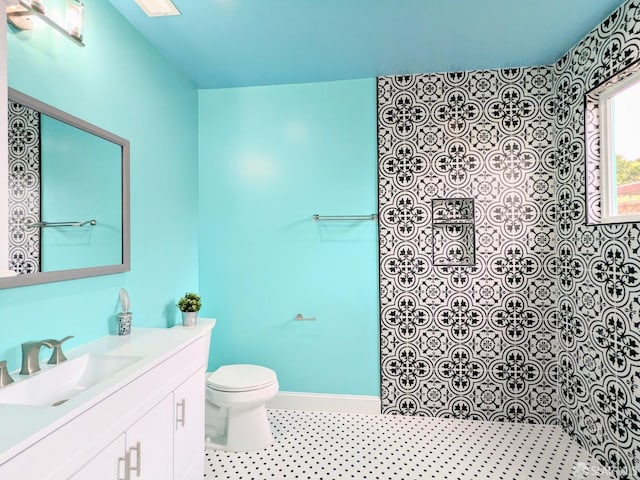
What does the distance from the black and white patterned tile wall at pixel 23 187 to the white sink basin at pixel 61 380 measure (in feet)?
1.29

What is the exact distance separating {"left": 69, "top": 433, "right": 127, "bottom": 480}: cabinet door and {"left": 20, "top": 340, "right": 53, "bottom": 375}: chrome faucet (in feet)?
1.37

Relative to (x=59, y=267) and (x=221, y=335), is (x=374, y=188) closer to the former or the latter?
(x=221, y=335)

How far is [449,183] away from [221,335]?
2046 millimetres

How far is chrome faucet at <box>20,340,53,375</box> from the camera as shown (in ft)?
4.44

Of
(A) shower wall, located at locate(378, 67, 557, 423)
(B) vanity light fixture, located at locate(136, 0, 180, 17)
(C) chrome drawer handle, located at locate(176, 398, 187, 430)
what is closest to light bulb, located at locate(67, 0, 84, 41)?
(B) vanity light fixture, located at locate(136, 0, 180, 17)

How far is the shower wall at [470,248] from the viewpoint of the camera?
262 cm

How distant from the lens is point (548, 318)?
261cm

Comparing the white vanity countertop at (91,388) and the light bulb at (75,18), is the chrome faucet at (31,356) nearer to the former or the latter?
the white vanity countertop at (91,388)

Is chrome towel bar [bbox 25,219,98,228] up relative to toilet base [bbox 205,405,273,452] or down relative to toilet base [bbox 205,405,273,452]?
up

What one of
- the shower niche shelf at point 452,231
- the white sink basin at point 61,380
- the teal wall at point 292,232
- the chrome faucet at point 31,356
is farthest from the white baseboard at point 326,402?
the chrome faucet at point 31,356

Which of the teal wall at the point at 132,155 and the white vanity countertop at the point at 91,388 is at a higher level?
the teal wall at the point at 132,155

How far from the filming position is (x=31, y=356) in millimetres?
1371

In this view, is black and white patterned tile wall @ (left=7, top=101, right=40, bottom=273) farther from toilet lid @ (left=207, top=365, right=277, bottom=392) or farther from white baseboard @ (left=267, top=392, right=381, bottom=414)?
white baseboard @ (left=267, top=392, right=381, bottom=414)

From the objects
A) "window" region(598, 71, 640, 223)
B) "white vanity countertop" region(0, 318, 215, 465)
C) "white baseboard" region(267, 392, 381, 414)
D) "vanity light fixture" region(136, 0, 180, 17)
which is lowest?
"white baseboard" region(267, 392, 381, 414)
